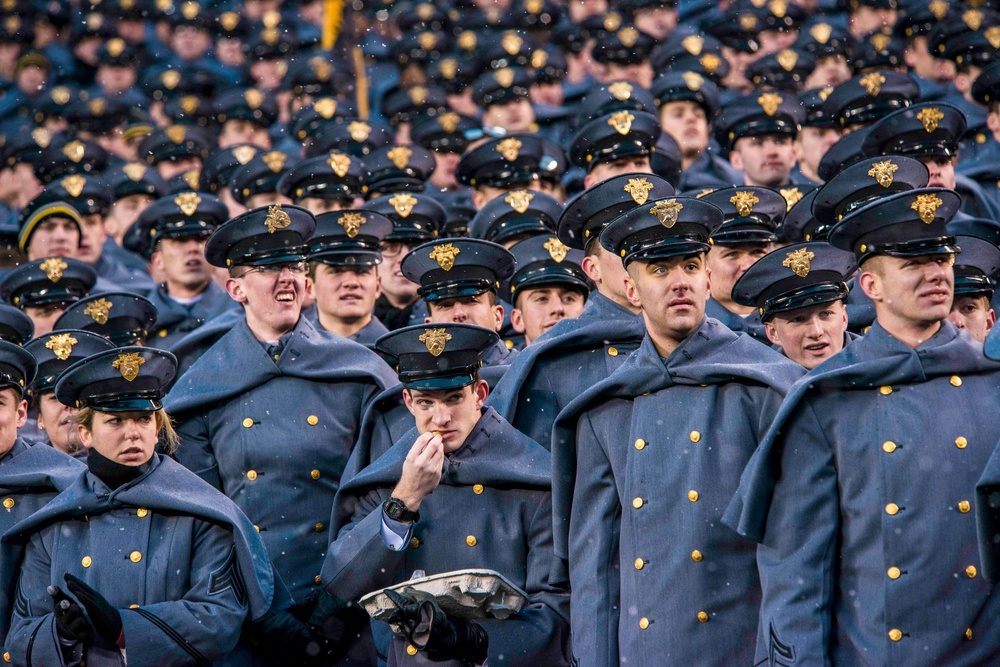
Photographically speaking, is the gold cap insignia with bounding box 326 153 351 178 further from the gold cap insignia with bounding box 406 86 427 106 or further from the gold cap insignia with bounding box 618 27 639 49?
the gold cap insignia with bounding box 618 27 639 49

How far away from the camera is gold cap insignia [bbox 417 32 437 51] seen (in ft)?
51.2

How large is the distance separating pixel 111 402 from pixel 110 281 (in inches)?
174

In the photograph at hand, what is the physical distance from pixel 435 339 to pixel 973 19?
674 cm

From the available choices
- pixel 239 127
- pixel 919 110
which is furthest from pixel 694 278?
pixel 239 127

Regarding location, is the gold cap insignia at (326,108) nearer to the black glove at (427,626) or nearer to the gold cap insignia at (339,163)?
the gold cap insignia at (339,163)

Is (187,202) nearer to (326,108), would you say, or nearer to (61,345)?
(61,345)

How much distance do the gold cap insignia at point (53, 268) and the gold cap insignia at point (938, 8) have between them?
720 cm

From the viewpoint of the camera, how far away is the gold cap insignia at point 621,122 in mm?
9430

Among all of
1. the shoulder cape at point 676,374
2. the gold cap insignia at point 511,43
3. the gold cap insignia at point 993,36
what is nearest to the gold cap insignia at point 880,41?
the gold cap insignia at point 993,36

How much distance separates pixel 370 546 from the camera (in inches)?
248

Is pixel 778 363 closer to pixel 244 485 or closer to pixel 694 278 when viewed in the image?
pixel 694 278

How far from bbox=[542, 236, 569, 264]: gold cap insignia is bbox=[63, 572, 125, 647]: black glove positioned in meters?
2.99

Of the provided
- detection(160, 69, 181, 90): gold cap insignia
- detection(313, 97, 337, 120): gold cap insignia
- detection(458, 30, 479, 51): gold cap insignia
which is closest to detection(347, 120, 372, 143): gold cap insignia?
detection(313, 97, 337, 120): gold cap insignia

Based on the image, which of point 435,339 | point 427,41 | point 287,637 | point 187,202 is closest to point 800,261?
point 435,339
